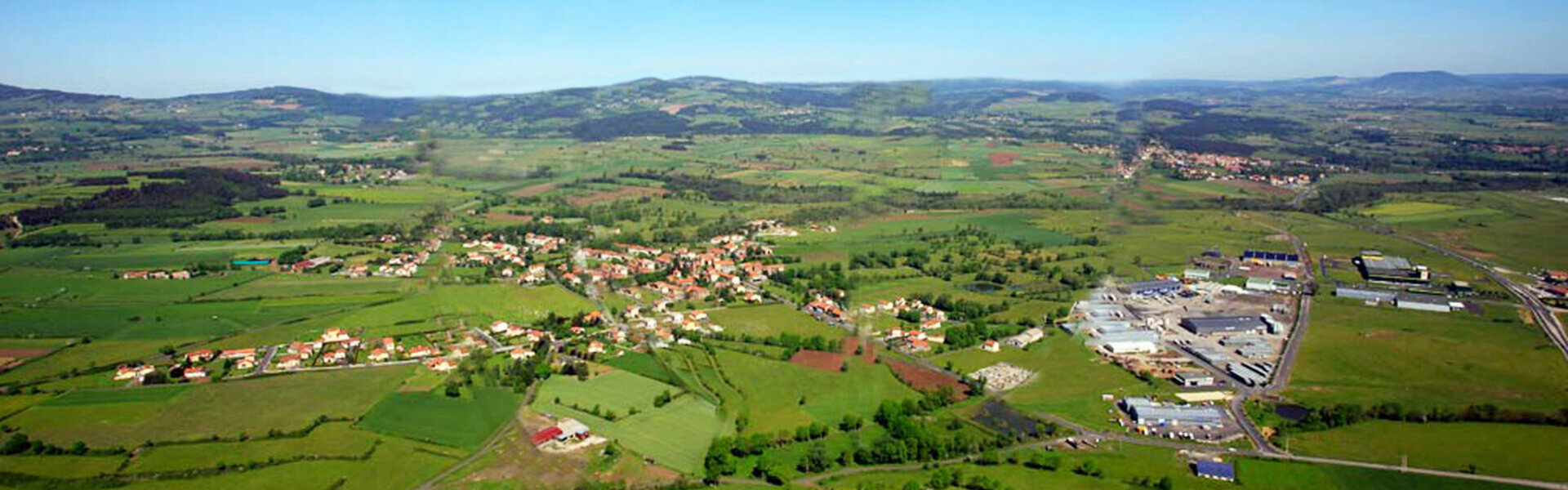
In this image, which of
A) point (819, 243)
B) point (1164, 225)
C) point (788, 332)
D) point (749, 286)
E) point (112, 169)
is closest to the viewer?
point (788, 332)

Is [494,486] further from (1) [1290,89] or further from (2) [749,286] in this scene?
(1) [1290,89]

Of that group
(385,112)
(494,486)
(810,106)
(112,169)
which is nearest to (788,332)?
(494,486)

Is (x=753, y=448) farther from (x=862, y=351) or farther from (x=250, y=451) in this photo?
(x=250, y=451)

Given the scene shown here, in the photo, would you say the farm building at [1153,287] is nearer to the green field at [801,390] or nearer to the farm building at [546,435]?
the green field at [801,390]

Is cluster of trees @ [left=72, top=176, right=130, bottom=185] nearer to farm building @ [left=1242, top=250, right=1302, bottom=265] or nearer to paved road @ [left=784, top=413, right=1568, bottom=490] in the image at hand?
paved road @ [left=784, top=413, right=1568, bottom=490]

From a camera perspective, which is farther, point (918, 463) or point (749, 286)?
point (749, 286)

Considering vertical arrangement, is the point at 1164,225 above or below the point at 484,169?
below

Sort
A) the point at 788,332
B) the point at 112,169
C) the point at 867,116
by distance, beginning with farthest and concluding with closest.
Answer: the point at 112,169 < the point at 867,116 < the point at 788,332

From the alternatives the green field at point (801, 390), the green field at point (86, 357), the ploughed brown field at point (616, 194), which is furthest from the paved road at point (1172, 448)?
the ploughed brown field at point (616, 194)

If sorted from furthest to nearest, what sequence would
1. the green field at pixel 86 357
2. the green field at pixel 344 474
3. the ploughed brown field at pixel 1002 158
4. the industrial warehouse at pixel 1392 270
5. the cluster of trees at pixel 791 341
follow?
the ploughed brown field at pixel 1002 158, the industrial warehouse at pixel 1392 270, the cluster of trees at pixel 791 341, the green field at pixel 86 357, the green field at pixel 344 474
